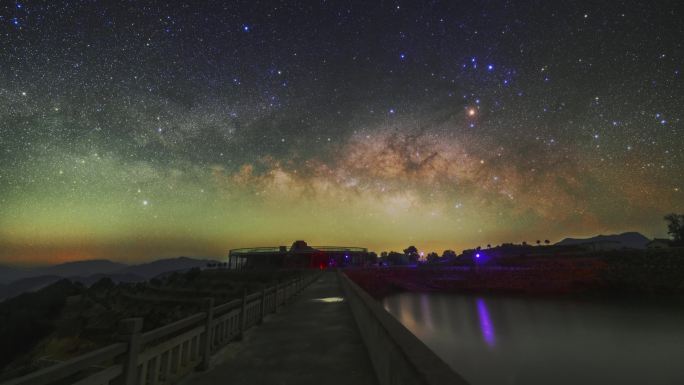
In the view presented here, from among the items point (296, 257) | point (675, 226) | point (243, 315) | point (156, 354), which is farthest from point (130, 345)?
point (675, 226)

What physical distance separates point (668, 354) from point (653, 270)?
200 feet

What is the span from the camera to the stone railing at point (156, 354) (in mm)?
3234

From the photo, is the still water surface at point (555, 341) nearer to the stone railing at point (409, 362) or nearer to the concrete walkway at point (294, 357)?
the concrete walkway at point (294, 357)

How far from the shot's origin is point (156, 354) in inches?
195

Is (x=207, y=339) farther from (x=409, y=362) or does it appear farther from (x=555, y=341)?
(x=555, y=341)

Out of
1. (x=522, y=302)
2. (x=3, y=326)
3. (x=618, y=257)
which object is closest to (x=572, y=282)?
(x=618, y=257)

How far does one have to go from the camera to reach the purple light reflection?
4222 centimetres

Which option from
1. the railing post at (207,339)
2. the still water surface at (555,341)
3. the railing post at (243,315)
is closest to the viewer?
the railing post at (207,339)

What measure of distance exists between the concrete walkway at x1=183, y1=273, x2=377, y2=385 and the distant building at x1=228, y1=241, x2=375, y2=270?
235 feet

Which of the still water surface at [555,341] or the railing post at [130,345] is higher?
the railing post at [130,345]

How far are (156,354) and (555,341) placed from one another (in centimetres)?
5140

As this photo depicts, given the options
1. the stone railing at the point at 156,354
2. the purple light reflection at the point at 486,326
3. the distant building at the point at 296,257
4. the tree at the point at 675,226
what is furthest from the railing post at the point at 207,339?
the tree at the point at 675,226

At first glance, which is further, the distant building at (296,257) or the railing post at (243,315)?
the distant building at (296,257)

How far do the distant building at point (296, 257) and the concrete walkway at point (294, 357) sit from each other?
235 ft
